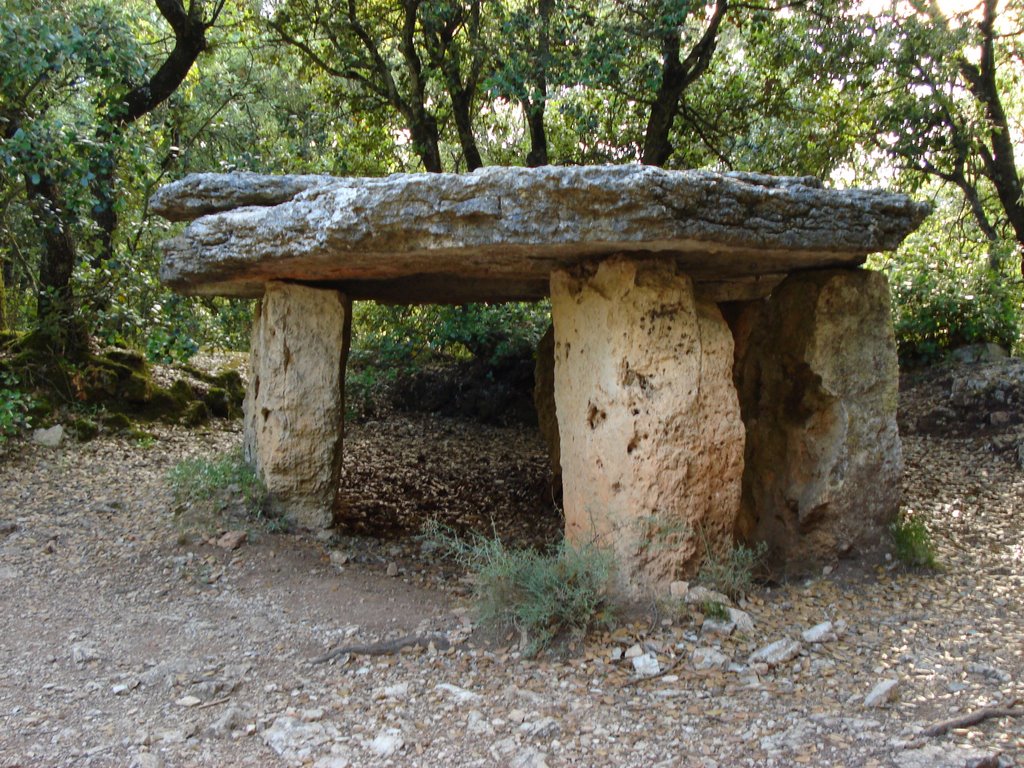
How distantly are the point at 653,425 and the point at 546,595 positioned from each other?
110 centimetres

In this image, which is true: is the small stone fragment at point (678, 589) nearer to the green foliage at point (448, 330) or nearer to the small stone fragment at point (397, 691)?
the small stone fragment at point (397, 691)

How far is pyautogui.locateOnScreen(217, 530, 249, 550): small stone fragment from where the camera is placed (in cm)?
562

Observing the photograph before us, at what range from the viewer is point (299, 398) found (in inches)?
246

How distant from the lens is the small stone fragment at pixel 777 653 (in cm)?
433

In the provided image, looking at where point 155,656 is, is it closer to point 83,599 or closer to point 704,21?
point 83,599

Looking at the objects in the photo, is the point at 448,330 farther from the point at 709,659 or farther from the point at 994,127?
the point at 994,127

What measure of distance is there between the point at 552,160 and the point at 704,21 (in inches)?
79.9

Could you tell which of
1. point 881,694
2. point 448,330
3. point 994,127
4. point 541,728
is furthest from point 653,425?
point 994,127

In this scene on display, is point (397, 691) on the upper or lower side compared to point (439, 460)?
lower

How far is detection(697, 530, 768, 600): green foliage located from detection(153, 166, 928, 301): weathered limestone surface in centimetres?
162

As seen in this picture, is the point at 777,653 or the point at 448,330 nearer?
the point at 777,653

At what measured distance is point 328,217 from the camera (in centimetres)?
483

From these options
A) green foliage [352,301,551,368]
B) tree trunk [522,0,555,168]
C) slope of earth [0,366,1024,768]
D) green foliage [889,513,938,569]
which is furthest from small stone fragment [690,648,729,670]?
tree trunk [522,0,555,168]

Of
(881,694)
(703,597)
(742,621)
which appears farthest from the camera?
(703,597)
